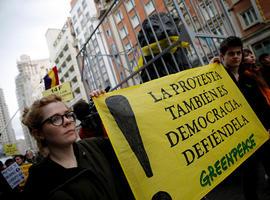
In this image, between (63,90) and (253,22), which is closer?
(63,90)

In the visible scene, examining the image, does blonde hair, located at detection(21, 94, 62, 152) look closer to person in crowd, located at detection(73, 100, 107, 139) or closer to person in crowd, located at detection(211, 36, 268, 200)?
person in crowd, located at detection(73, 100, 107, 139)

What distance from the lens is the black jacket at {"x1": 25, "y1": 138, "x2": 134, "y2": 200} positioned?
164cm

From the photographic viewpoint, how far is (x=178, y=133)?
2.09 m

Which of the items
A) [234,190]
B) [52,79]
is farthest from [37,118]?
[52,79]

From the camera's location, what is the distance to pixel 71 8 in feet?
179

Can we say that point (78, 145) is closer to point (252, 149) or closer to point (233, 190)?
point (252, 149)

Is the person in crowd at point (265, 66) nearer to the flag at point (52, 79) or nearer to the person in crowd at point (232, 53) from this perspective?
the person in crowd at point (232, 53)

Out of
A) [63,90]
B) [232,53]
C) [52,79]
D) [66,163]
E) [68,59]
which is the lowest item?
[66,163]

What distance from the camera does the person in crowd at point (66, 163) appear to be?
5.44 feet

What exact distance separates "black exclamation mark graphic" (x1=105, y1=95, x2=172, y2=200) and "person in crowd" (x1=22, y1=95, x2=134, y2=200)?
224 mm

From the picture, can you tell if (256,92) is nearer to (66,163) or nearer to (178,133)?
(178,133)

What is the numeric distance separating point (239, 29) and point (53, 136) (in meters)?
23.0

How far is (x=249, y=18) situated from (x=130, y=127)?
22169 mm

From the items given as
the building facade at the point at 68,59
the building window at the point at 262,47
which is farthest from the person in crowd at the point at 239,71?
the building facade at the point at 68,59
